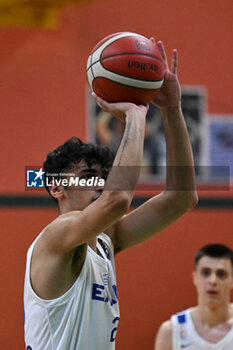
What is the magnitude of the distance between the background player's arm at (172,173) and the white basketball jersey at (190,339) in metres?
1.40

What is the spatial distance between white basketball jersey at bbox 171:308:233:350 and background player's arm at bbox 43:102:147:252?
1830mm

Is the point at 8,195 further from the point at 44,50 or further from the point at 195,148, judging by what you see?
the point at 195,148

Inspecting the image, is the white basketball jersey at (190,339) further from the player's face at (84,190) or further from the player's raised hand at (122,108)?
the player's raised hand at (122,108)

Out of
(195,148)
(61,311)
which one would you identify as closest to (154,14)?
(195,148)

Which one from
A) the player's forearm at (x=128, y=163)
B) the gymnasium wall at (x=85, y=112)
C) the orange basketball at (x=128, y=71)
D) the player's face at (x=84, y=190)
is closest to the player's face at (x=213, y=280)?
the gymnasium wall at (x=85, y=112)

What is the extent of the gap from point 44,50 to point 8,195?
1190mm

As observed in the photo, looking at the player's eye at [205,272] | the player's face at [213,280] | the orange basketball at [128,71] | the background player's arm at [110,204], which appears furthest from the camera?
the player's eye at [205,272]

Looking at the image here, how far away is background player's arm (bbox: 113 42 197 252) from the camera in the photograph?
2.30 metres

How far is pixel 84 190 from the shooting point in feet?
7.19

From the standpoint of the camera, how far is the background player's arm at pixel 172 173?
2.30 meters

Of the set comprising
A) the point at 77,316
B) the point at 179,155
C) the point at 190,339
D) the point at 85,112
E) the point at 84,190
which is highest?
the point at 85,112

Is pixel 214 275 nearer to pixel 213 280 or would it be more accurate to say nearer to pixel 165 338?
pixel 213 280

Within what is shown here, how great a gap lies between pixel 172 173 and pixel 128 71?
47 centimetres

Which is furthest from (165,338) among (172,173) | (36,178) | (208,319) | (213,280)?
(172,173)
